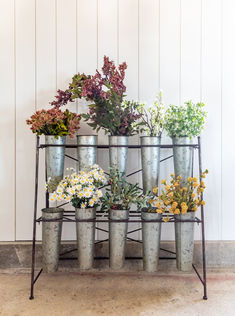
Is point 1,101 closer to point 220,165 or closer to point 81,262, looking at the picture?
point 81,262

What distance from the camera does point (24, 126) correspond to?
6.32 feet

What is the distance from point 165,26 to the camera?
1914 millimetres

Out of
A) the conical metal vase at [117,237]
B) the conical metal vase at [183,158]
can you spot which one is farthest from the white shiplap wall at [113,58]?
the conical metal vase at [117,237]

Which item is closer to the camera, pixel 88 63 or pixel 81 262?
pixel 81 262

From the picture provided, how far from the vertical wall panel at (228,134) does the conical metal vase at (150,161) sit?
2.02 ft

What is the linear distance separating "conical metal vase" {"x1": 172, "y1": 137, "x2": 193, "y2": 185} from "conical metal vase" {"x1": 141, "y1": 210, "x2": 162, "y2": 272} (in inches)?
11.6

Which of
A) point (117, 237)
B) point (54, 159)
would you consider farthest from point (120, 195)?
point (54, 159)

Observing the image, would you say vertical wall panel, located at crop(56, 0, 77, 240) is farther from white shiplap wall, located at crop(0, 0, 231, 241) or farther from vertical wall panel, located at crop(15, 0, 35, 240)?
vertical wall panel, located at crop(15, 0, 35, 240)

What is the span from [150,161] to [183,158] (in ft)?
0.68

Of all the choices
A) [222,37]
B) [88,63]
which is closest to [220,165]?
[222,37]

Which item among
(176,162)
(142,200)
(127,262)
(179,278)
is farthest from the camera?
(127,262)

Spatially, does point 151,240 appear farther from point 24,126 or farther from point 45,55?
point 45,55

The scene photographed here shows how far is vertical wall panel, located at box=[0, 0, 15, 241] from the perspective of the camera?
6.30 feet

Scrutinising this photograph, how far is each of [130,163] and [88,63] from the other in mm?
771
